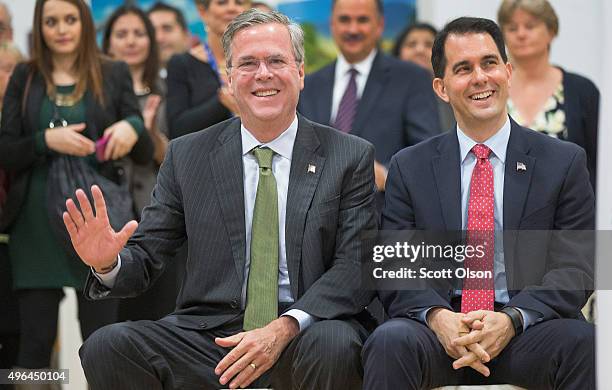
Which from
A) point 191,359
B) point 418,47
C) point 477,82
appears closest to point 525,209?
point 477,82

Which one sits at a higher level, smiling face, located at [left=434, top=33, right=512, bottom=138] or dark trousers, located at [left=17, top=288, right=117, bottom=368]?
smiling face, located at [left=434, top=33, right=512, bottom=138]

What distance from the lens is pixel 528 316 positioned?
11.2 feet

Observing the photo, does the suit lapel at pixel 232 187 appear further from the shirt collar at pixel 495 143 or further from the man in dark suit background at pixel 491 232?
the shirt collar at pixel 495 143

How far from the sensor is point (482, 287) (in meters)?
3.55

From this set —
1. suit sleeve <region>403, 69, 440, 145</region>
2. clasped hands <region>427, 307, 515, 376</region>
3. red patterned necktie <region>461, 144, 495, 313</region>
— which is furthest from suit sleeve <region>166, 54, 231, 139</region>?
clasped hands <region>427, 307, 515, 376</region>

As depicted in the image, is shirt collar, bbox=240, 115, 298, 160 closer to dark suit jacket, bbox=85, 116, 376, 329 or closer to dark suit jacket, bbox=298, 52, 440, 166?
dark suit jacket, bbox=85, 116, 376, 329

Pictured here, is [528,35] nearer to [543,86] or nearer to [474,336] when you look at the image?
[543,86]

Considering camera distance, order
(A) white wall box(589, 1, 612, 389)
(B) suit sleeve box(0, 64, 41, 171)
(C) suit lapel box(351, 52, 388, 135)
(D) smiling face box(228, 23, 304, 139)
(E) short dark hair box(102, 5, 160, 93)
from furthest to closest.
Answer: (E) short dark hair box(102, 5, 160, 93)
(C) suit lapel box(351, 52, 388, 135)
(B) suit sleeve box(0, 64, 41, 171)
(D) smiling face box(228, 23, 304, 139)
(A) white wall box(589, 1, 612, 389)

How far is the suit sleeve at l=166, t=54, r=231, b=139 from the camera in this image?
15.6 feet

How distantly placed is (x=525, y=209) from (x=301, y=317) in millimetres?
856

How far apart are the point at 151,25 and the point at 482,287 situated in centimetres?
265

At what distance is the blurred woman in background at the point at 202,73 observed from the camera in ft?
15.9

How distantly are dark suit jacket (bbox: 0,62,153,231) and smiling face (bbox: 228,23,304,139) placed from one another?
1042mm

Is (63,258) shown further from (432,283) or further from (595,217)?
(595,217)
